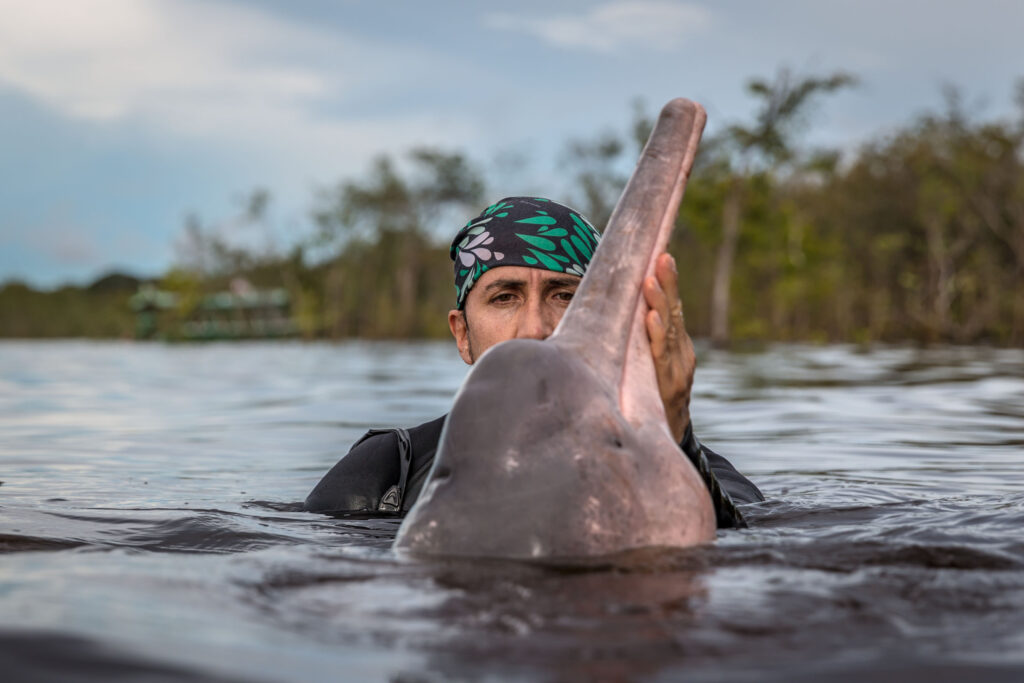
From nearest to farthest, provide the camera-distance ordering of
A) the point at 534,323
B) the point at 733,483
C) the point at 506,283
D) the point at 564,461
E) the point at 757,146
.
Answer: the point at 564,461 < the point at 534,323 < the point at 506,283 < the point at 733,483 < the point at 757,146

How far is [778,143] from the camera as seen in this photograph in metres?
38.5

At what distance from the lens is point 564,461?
7.52 feet

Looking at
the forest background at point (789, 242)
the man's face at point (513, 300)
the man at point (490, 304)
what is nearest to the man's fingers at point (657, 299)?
the man at point (490, 304)

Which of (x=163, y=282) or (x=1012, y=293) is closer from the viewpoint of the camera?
(x=1012, y=293)

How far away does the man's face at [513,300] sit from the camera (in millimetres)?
3801

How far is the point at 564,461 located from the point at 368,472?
162 centimetres

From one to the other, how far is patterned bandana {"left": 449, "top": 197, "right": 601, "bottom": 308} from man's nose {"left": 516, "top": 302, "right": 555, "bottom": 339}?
0.15 metres

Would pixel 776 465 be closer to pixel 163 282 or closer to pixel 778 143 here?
pixel 778 143

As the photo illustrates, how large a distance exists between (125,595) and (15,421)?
7.42 m

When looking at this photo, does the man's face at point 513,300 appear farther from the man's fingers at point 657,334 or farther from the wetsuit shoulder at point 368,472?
the man's fingers at point 657,334

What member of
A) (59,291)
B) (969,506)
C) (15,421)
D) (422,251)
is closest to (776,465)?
(969,506)

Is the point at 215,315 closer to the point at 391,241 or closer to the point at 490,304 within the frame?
the point at 391,241

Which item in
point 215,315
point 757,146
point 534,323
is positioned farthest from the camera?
point 215,315

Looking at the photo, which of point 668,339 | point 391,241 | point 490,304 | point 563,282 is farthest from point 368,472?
point 391,241
